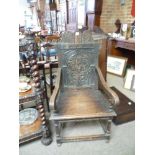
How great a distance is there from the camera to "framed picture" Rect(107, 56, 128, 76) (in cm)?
313

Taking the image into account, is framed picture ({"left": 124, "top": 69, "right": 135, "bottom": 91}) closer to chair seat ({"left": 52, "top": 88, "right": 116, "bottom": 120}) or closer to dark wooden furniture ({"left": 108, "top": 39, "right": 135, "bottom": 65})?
dark wooden furniture ({"left": 108, "top": 39, "right": 135, "bottom": 65})

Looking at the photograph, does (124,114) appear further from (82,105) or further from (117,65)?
(117,65)

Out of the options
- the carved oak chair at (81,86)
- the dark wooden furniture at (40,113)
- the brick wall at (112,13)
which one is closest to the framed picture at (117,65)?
the brick wall at (112,13)

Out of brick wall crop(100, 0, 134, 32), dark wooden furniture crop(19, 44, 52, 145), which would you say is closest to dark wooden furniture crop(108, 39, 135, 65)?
brick wall crop(100, 0, 134, 32)

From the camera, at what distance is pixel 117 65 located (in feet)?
10.6

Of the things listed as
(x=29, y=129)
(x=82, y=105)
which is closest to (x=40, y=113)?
(x=29, y=129)

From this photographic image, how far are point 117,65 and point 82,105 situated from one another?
1881 mm
